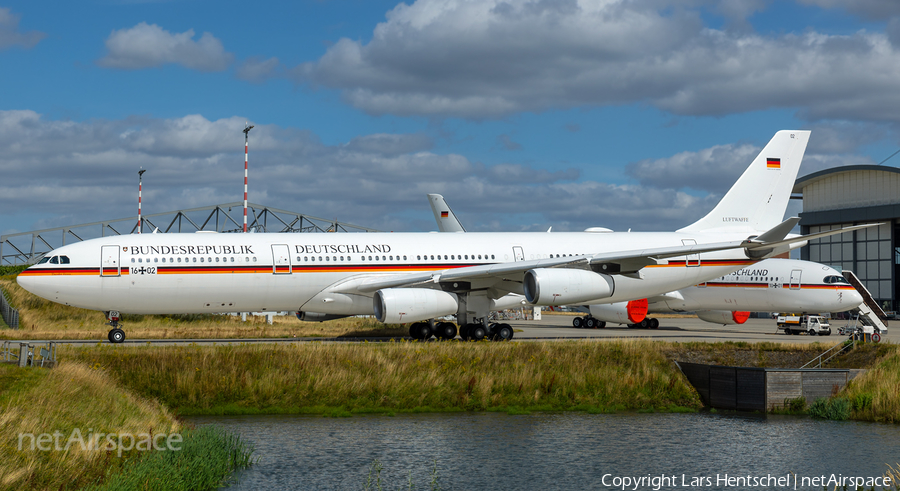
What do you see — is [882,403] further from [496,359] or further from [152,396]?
[152,396]

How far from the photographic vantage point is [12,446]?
13711mm

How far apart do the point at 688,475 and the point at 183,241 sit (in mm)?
19699

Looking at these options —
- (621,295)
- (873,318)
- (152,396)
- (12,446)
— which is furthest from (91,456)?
(873,318)

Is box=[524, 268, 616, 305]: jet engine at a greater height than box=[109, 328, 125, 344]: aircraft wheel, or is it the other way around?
box=[524, 268, 616, 305]: jet engine

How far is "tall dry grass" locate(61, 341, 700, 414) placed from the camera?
22359 mm

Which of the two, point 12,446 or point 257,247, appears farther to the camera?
point 257,247

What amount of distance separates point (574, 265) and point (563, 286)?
5.37ft

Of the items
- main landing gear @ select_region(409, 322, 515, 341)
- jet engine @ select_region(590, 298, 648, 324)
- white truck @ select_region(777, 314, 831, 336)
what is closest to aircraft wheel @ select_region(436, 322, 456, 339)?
main landing gear @ select_region(409, 322, 515, 341)

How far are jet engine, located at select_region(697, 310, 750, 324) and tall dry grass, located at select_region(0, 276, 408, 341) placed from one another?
20.5 metres

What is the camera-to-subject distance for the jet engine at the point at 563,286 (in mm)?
27312


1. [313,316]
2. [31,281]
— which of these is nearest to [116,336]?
[31,281]

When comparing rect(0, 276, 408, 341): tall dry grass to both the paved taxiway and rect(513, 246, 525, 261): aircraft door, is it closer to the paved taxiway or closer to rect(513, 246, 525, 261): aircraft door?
the paved taxiway

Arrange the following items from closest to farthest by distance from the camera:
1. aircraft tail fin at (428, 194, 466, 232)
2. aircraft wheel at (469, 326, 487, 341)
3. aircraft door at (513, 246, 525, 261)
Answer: aircraft wheel at (469, 326, 487, 341) < aircraft door at (513, 246, 525, 261) < aircraft tail fin at (428, 194, 466, 232)

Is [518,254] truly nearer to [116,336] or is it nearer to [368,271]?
[368,271]
